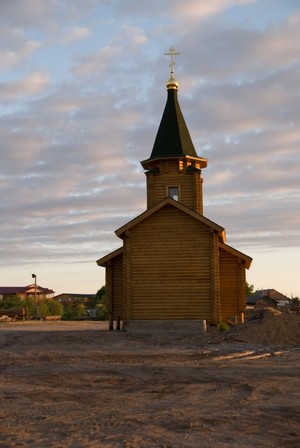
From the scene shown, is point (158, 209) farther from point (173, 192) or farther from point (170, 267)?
point (173, 192)

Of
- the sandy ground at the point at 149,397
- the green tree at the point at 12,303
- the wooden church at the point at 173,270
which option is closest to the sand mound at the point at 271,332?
the sandy ground at the point at 149,397

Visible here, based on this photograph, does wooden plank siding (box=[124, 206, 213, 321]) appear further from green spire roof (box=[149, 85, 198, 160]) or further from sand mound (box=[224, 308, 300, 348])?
green spire roof (box=[149, 85, 198, 160])

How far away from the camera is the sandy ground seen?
7.28 meters

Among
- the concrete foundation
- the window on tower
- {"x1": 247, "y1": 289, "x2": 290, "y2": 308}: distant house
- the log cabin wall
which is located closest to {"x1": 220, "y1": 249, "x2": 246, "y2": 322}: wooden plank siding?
the concrete foundation

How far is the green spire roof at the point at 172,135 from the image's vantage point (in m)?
29.7

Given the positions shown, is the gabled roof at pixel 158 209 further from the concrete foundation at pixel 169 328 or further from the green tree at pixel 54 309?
the green tree at pixel 54 309

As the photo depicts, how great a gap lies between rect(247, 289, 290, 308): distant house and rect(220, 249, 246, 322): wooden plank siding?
4976 cm

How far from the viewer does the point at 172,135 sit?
3039 centimetres

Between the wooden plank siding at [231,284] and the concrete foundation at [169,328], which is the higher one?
the wooden plank siding at [231,284]

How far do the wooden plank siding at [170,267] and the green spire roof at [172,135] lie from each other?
196 inches

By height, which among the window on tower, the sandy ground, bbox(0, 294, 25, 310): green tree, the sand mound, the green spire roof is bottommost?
the sandy ground

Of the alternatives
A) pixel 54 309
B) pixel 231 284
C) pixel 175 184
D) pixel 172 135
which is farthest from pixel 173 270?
pixel 54 309

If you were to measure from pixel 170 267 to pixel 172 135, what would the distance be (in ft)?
27.4

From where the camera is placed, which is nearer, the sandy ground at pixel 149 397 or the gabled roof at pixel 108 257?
the sandy ground at pixel 149 397
